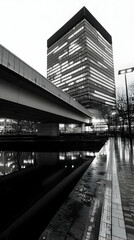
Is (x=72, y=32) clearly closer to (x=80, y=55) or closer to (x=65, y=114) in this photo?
(x=80, y=55)

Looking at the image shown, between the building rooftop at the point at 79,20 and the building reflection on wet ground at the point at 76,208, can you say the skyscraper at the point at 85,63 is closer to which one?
the building rooftop at the point at 79,20

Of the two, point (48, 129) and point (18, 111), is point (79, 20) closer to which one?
point (48, 129)

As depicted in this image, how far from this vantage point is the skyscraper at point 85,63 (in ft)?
345

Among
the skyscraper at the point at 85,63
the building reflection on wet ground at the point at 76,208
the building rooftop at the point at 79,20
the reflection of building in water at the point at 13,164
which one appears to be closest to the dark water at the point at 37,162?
the reflection of building in water at the point at 13,164

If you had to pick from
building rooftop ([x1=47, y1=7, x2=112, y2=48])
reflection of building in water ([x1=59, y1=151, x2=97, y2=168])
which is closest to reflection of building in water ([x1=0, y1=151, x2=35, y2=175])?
reflection of building in water ([x1=59, y1=151, x2=97, y2=168])

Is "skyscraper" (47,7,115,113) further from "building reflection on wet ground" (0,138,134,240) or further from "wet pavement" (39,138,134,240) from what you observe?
"wet pavement" (39,138,134,240)

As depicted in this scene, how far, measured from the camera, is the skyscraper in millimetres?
105125

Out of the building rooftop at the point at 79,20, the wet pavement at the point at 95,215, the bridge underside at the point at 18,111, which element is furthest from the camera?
the building rooftop at the point at 79,20

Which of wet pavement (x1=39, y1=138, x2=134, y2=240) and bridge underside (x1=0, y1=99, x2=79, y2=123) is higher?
bridge underside (x1=0, y1=99, x2=79, y2=123)

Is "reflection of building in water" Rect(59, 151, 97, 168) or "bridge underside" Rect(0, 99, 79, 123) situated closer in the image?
"reflection of building in water" Rect(59, 151, 97, 168)

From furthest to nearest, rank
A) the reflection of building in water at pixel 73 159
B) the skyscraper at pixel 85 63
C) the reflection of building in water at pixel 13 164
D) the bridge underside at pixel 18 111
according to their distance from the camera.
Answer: the skyscraper at pixel 85 63 → the bridge underside at pixel 18 111 → the reflection of building in water at pixel 73 159 → the reflection of building in water at pixel 13 164

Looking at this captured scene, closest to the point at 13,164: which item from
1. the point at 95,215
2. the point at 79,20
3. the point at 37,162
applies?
the point at 37,162

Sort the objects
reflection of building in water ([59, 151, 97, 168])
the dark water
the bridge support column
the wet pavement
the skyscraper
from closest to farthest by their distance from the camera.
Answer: the wet pavement
the dark water
reflection of building in water ([59, 151, 97, 168])
the bridge support column
the skyscraper

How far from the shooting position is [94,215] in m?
3.00
